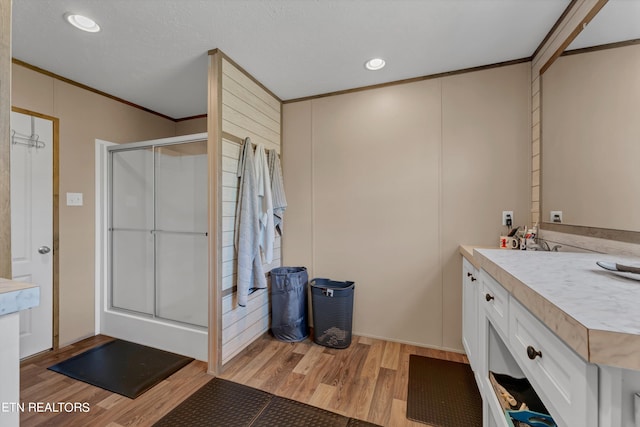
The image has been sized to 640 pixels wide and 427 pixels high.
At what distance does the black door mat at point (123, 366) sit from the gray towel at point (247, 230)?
0.75 meters

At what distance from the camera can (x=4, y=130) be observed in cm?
65

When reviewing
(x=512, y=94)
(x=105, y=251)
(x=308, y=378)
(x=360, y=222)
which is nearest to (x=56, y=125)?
(x=105, y=251)

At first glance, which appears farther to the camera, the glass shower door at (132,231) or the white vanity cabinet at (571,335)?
the glass shower door at (132,231)

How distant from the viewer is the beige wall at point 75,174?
7.30ft

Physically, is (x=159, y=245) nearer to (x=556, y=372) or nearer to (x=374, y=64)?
(x=374, y=64)

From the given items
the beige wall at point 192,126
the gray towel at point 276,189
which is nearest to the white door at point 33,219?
the beige wall at point 192,126

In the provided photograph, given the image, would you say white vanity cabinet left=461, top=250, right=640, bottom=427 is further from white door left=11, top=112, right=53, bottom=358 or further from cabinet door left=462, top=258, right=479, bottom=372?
white door left=11, top=112, right=53, bottom=358

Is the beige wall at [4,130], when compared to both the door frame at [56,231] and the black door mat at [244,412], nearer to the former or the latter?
the black door mat at [244,412]

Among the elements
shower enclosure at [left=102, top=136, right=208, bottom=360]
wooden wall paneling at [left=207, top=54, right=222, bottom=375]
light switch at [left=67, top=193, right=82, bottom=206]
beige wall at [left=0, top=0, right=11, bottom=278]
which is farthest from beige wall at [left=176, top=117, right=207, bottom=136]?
beige wall at [left=0, top=0, right=11, bottom=278]

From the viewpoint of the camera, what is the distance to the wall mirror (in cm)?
114

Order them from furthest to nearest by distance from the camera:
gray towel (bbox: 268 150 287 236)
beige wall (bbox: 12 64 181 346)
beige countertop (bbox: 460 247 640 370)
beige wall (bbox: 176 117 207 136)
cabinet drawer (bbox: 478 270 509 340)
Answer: beige wall (bbox: 176 117 207 136)
gray towel (bbox: 268 150 287 236)
beige wall (bbox: 12 64 181 346)
cabinet drawer (bbox: 478 270 509 340)
beige countertop (bbox: 460 247 640 370)

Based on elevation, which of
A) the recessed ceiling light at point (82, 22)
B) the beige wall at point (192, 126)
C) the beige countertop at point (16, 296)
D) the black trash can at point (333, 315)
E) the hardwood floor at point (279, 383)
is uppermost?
the recessed ceiling light at point (82, 22)

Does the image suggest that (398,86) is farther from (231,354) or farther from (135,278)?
(135,278)

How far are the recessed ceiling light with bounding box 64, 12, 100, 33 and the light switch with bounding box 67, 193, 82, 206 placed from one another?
4.62 feet
